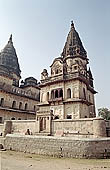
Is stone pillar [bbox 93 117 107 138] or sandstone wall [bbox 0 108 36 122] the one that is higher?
sandstone wall [bbox 0 108 36 122]

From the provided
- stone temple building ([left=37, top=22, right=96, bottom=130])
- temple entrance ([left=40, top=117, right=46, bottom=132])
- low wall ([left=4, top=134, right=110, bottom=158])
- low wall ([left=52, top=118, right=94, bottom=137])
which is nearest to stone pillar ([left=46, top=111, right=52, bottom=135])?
stone temple building ([left=37, top=22, right=96, bottom=130])

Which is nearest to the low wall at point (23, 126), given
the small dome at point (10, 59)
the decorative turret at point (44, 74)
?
the decorative turret at point (44, 74)

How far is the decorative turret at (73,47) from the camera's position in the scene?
32750 mm

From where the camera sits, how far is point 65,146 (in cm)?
1606

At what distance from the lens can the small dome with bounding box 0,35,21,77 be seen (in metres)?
43.0

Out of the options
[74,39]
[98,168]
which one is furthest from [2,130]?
[74,39]

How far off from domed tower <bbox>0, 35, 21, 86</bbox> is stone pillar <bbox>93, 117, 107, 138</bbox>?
91.5ft

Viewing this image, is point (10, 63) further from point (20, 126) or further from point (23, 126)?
point (23, 126)

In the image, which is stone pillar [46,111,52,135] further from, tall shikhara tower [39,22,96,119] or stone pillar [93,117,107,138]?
stone pillar [93,117,107,138]

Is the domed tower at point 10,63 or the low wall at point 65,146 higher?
the domed tower at point 10,63

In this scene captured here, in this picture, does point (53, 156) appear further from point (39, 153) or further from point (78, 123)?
point (78, 123)

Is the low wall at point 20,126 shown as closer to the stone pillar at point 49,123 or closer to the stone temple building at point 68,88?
the stone temple building at point 68,88

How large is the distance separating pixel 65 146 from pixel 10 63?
3343 cm

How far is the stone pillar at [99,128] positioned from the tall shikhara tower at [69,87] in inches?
252
